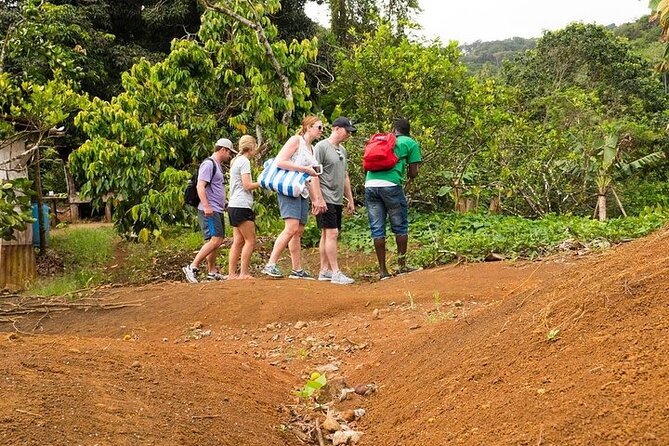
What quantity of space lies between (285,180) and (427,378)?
3.62m

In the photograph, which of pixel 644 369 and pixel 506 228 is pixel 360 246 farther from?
pixel 644 369

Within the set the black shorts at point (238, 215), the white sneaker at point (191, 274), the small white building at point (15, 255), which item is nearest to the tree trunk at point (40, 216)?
the small white building at point (15, 255)

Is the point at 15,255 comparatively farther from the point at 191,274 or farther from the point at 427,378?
the point at 427,378

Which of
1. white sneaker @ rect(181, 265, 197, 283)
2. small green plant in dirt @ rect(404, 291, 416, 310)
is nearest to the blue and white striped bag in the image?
white sneaker @ rect(181, 265, 197, 283)

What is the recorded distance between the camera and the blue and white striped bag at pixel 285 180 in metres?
6.44

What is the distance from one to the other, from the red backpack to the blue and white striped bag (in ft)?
2.21

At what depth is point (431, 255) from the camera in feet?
24.2

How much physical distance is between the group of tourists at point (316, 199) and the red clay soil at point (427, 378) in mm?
1987

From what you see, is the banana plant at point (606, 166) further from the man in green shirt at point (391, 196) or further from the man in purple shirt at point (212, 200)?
the man in purple shirt at point (212, 200)

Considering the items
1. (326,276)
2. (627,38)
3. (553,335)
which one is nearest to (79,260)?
(326,276)

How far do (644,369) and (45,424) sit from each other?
77.1 inches

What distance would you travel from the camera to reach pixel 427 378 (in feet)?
10.3

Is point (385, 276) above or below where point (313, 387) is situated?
below

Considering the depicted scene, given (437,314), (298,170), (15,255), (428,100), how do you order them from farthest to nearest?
(428,100), (15,255), (298,170), (437,314)
